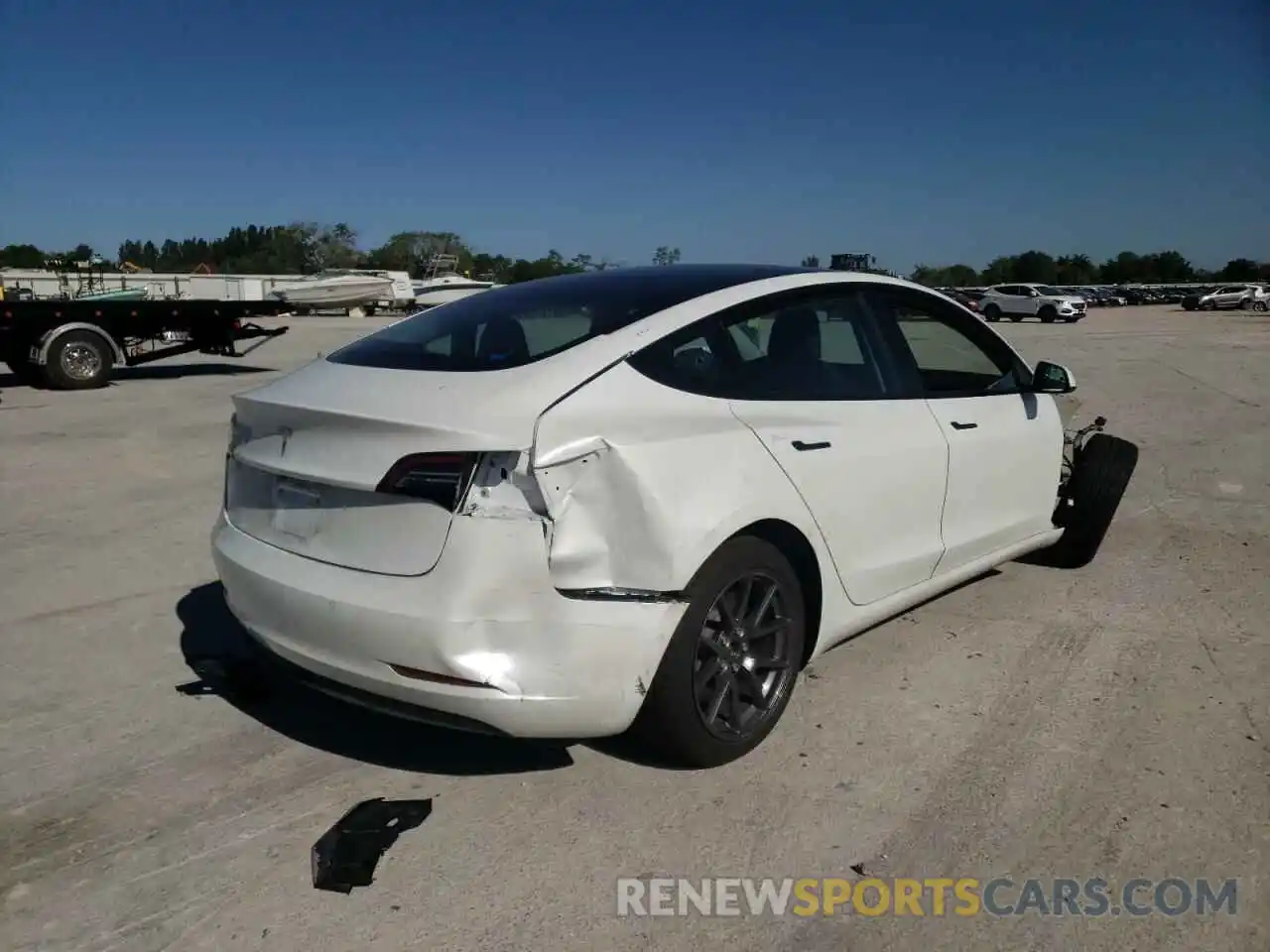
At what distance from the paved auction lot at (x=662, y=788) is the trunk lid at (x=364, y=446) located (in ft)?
2.74

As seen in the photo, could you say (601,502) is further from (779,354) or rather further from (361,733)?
(361,733)

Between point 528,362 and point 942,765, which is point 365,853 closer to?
point 528,362

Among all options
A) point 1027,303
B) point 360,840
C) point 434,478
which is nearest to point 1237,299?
point 1027,303

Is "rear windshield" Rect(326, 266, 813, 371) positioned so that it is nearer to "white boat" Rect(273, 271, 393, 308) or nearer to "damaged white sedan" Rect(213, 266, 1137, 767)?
"damaged white sedan" Rect(213, 266, 1137, 767)

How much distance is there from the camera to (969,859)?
2805mm

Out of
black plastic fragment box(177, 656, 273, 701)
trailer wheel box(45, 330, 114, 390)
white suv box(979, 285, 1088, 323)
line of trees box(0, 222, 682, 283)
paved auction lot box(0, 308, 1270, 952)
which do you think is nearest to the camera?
paved auction lot box(0, 308, 1270, 952)

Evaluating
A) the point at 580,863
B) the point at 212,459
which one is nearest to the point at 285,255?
the point at 212,459

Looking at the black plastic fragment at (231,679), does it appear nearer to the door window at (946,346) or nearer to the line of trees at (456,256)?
the door window at (946,346)

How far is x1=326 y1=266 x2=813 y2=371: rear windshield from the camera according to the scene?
3303 mm

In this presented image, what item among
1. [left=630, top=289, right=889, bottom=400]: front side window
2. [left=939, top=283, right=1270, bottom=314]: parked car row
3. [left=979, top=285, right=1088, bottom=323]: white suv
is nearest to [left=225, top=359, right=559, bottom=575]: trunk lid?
[left=630, top=289, right=889, bottom=400]: front side window

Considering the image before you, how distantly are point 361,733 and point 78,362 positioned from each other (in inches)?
545

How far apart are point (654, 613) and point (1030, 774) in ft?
4.68

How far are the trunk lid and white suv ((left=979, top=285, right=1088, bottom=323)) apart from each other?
156 feet

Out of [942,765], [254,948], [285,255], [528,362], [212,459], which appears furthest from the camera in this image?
[285,255]
